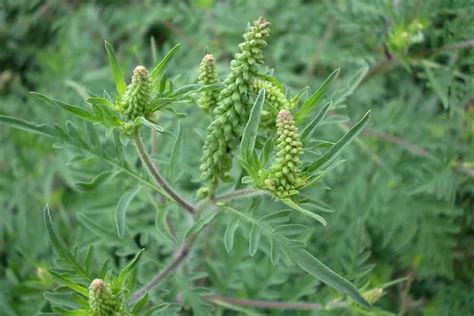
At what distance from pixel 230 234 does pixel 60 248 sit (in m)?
0.47

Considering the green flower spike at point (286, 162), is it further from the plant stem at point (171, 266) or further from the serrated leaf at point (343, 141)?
the plant stem at point (171, 266)

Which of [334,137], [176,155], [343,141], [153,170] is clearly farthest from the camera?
[334,137]

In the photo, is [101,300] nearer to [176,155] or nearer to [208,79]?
[176,155]

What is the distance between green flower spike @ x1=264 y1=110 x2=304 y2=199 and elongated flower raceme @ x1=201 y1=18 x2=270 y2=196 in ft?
0.40

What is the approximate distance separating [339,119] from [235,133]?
19.3 inches

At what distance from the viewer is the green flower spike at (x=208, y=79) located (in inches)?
61.1

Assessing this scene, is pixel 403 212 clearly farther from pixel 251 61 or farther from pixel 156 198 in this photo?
pixel 251 61

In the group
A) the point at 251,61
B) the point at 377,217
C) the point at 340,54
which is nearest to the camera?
the point at 251,61

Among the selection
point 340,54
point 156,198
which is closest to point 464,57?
point 340,54

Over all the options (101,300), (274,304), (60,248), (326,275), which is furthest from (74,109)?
(274,304)

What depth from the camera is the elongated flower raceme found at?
143cm

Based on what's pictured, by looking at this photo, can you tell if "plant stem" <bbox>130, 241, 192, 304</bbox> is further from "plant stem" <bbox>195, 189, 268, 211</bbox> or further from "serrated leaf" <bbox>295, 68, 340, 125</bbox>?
"serrated leaf" <bbox>295, 68, 340, 125</bbox>

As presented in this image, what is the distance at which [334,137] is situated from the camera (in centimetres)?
293

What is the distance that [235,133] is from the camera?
1.56m
